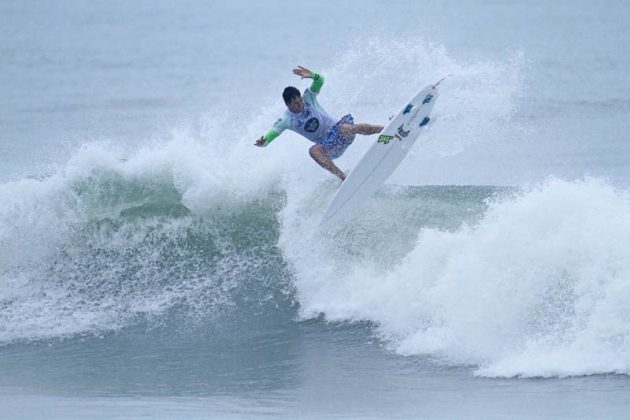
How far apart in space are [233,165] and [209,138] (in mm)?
1095

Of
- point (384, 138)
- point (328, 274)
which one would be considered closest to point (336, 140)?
point (384, 138)

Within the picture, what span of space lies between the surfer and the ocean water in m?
1.06

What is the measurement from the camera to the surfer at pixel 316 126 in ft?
35.0

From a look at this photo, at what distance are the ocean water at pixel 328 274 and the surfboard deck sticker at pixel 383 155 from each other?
14.1 inches

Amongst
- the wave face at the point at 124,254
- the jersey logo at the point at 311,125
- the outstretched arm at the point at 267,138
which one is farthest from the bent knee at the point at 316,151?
the wave face at the point at 124,254

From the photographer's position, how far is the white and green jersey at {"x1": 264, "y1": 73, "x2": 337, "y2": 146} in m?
10.8

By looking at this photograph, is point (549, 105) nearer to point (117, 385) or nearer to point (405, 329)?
point (405, 329)

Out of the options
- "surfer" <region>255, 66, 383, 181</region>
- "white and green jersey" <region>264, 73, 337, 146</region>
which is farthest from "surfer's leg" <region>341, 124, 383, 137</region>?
"white and green jersey" <region>264, 73, 337, 146</region>

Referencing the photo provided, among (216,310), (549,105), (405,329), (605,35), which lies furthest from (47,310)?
(605,35)

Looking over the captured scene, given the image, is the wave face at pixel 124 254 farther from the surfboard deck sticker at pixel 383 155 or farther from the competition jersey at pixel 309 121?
the competition jersey at pixel 309 121

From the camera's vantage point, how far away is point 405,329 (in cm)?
1017

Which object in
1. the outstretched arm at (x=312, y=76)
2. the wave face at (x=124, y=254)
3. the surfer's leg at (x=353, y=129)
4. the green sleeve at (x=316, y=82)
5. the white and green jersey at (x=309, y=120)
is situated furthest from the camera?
the wave face at (x=124, y=254)

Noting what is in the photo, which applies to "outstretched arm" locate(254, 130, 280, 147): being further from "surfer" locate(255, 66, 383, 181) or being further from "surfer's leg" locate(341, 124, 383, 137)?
"surfer's leg" locate(341, 124, 383, 137)

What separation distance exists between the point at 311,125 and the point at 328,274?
1.70m
